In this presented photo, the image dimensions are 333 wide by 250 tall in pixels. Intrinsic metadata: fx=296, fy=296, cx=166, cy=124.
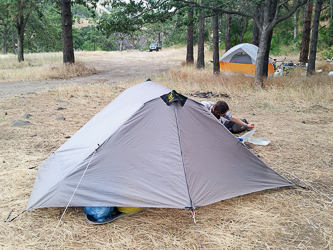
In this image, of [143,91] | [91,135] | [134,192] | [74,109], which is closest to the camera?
[134,192]

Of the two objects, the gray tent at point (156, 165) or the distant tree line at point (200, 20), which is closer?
the gray tent at point (156, 165)

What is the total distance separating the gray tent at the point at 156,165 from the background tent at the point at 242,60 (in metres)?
12.4

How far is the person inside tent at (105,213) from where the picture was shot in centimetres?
323

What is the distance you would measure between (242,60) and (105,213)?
14434 millimetres

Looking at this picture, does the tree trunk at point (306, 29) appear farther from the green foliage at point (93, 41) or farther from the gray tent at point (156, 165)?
the green foliage at point (93, 41)

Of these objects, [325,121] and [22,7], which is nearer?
[325,121]

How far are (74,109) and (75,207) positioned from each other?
5047 millimetres

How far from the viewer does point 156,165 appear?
135 inches

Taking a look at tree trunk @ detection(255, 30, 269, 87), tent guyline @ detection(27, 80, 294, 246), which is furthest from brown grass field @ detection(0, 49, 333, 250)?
tree trunk @ detection(255, 30, 269, 87)

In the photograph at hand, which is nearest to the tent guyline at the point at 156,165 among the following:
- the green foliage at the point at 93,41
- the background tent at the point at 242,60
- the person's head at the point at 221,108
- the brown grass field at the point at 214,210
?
the brown grass field at the point at 214,210

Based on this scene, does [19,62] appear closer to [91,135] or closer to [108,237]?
[91,135]

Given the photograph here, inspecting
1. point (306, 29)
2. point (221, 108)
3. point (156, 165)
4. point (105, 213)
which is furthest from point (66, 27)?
point (105, 213)

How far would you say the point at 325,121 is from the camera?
681cm

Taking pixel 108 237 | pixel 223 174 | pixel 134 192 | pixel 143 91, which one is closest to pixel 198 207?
pixel 223 174
